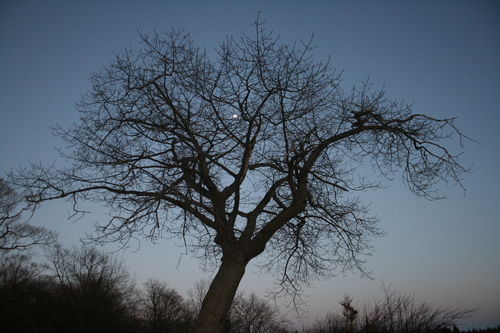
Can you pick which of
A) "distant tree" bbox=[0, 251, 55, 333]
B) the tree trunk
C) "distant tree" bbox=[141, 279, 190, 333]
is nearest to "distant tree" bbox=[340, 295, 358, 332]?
the tree trunk

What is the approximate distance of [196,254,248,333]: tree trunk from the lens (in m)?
5.68

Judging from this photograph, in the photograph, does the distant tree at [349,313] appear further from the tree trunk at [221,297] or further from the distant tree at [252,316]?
the distant tree at [252,316]

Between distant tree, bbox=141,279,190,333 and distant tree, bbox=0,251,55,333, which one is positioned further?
distant tree, bbox=141,279,190,333

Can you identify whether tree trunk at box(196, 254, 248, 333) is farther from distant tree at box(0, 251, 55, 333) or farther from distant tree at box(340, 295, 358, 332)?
distant tree at box(0, 251, 55, 333)

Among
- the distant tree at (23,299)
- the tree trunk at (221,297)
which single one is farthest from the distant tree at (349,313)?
the distant tree at (23,299)

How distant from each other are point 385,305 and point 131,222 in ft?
16.3

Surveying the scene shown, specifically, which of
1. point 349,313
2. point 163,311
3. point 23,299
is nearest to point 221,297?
point 349,313

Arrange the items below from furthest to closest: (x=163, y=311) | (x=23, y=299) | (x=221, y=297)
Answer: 1. (x=163, y=311)
2. (x=23, y=299)
3. (x=221, y=297)

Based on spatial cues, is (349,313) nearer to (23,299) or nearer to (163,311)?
(23,299)

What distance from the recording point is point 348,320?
6.86 meters

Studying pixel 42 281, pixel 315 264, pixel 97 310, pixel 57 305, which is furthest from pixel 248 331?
pixel 315 264

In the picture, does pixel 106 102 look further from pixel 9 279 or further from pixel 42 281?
pixel 42 281

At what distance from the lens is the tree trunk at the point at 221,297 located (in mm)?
5678

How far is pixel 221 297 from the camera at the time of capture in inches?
231
